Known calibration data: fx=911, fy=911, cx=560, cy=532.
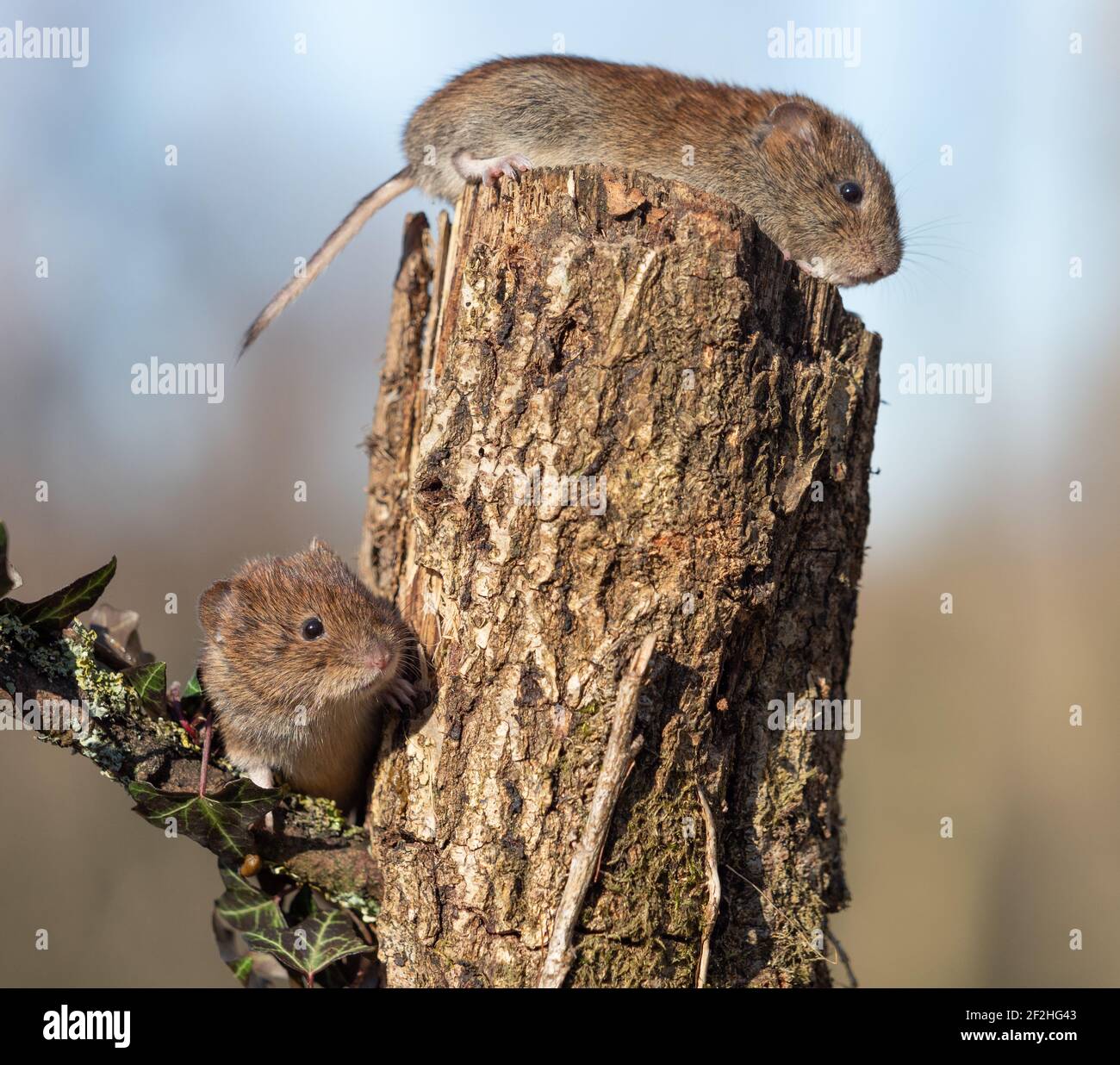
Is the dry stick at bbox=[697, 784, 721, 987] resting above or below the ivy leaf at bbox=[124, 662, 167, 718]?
below

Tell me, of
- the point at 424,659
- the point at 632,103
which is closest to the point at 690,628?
the point at 424,659

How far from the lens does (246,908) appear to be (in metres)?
3.18

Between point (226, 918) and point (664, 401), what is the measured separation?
2.32 metres

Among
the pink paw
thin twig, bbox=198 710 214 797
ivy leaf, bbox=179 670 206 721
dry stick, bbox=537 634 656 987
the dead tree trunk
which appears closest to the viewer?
dry stick, bbox=537 634 656 987

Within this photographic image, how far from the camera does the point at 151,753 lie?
3.02m

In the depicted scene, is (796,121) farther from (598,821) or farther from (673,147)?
(598,821)

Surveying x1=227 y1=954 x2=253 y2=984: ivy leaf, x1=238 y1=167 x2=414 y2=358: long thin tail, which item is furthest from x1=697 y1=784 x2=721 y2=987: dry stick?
x1=238 y1=167 x2=414 y2=358: long thin tail

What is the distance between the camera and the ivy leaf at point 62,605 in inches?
116

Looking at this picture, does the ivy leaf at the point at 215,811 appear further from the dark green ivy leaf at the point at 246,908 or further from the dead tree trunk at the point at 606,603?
the dead tree trunk at the point at 606,603

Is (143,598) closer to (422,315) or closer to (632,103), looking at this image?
(422,315)

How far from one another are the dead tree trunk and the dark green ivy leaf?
1.52 feet

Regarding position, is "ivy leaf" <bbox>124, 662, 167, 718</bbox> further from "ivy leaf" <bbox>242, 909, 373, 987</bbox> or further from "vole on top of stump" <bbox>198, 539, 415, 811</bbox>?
"ivy leaf" <bbox>242, 909, 373, 987</bbox>

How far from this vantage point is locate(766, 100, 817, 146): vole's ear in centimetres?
429

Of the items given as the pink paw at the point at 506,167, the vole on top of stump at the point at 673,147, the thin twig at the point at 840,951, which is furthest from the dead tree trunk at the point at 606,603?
Answer: the vole on top of stump at the point at 673,147
